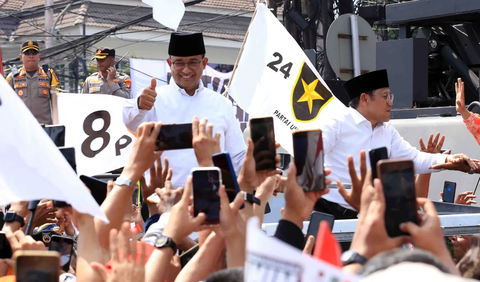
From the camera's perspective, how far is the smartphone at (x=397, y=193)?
2180 millimetres

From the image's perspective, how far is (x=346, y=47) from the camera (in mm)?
8062

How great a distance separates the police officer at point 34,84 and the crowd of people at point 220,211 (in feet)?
16.5

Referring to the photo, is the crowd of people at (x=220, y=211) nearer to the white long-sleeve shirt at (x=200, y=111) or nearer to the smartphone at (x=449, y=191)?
the white long-sleeve shirt at (x=200, y=111)

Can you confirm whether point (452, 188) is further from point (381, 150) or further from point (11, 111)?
point (11, 111)

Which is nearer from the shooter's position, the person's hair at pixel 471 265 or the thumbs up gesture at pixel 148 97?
the person's hair at pixel 471 265

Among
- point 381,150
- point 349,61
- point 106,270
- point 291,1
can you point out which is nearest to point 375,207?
point 381,150

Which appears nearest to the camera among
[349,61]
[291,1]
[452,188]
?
[452,188]

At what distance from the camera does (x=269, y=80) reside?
6.28 metres

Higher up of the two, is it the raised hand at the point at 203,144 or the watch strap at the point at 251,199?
the raised hand at the point at 203,144

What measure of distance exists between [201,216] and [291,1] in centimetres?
852

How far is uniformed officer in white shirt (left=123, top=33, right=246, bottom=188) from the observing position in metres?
4.70

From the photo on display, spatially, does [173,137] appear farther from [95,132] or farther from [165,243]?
[95,132]

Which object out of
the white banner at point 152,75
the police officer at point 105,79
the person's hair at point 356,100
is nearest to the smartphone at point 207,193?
the person's hair at point 356,100

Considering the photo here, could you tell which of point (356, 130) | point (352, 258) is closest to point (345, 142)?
point (356, 130)
